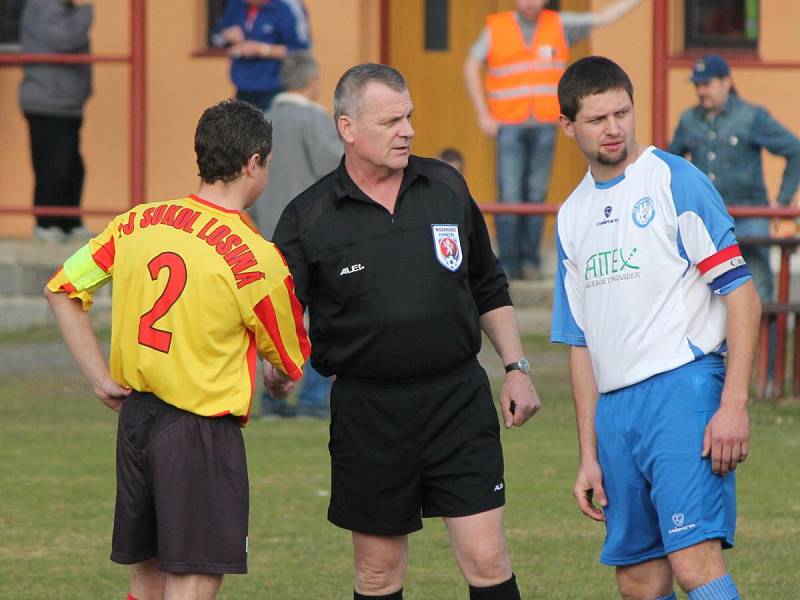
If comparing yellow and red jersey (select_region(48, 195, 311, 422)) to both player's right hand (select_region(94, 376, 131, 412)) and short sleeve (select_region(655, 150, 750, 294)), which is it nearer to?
player's right hand (select_region(94, 376, 131, 412))

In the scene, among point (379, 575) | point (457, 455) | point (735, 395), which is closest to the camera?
point (735, 395)

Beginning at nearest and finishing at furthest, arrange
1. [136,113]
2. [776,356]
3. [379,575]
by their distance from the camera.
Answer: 1. [379,575]
2. [776,356]
3. [136,113]

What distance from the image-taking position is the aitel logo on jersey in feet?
17.2

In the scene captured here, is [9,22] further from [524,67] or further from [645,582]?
[645,582]

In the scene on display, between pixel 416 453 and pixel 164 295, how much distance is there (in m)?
1.00

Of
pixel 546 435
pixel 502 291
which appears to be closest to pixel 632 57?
pixel 546 435

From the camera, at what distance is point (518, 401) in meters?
5.73

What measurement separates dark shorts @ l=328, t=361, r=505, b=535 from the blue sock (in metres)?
0.78

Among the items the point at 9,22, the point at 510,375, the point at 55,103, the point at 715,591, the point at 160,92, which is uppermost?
the point at 9,22

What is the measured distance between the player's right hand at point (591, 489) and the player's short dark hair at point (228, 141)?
1334 millimetres

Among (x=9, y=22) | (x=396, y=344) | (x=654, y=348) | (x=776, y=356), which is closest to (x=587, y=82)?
(x=654, y=348)

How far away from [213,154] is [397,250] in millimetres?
677

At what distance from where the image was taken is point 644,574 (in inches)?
212

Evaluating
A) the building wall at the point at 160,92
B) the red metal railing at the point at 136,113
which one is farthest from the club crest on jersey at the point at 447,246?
the building wall at the point at 160,92
